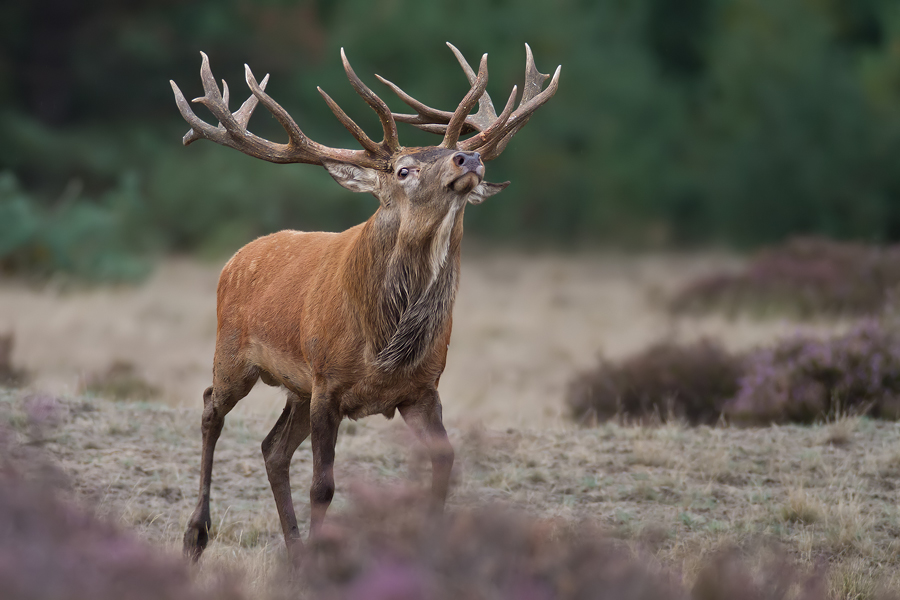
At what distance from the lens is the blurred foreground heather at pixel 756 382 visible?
841cm

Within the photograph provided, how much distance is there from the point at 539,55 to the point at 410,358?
21.5m

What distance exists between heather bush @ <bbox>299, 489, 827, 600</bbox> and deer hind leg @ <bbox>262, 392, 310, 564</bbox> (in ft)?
7.18

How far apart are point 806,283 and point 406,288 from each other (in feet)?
39.1

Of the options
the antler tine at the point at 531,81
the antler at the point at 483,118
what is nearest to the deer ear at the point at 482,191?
the antler at the point at 483,118

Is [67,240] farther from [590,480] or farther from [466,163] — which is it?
[466,163]

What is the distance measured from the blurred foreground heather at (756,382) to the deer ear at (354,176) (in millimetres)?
3981

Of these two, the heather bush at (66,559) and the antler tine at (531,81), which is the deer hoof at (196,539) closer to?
the heather bush at (66,559)

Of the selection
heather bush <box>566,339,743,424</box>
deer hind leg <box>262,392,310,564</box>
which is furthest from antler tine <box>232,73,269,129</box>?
heather bush <box>566,339,743,424</box>

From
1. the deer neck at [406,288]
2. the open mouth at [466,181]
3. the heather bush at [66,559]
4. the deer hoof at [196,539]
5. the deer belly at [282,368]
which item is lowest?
the deer hoof at [196,539]

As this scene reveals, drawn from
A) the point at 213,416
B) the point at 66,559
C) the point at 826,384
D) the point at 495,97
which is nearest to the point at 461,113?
the point at 213,416

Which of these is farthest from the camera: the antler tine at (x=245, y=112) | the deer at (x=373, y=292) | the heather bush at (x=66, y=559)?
the antler tine at (x=245, y=112)

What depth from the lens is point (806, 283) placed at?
595 inches

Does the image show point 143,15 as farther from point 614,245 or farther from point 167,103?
point 614,245

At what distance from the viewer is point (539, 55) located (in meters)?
24.9
